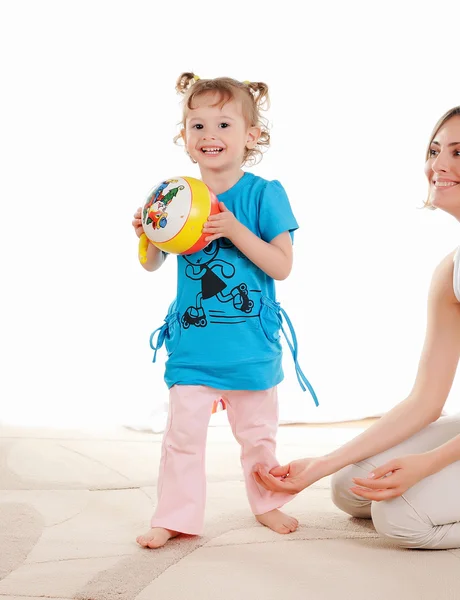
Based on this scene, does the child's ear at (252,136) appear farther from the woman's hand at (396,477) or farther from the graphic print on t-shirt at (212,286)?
the woman's hand at (396,477)

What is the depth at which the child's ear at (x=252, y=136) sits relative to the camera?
5.85ft

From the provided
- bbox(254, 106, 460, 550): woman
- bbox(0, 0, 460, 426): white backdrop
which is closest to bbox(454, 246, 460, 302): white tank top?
bbox(254, 106, 460, 550): woman

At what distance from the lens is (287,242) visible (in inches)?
67.4

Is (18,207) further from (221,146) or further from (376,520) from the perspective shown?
(376,520)

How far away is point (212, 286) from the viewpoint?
1.71m

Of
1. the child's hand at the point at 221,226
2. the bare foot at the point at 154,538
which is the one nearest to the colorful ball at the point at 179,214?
the child's hand at the point at 221,226

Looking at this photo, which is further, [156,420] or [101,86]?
[101,86]

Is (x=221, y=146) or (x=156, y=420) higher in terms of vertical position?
(x=221, y=146)

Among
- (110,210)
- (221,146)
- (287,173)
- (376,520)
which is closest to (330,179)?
(287,173)

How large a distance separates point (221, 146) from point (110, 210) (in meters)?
1.41

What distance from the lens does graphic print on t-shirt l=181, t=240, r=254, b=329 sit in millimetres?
1705

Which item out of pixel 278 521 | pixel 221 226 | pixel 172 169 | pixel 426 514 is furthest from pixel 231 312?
pixel 172 169

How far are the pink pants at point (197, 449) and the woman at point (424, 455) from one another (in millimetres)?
58

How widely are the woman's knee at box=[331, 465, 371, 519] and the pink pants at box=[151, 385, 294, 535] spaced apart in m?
0.10
